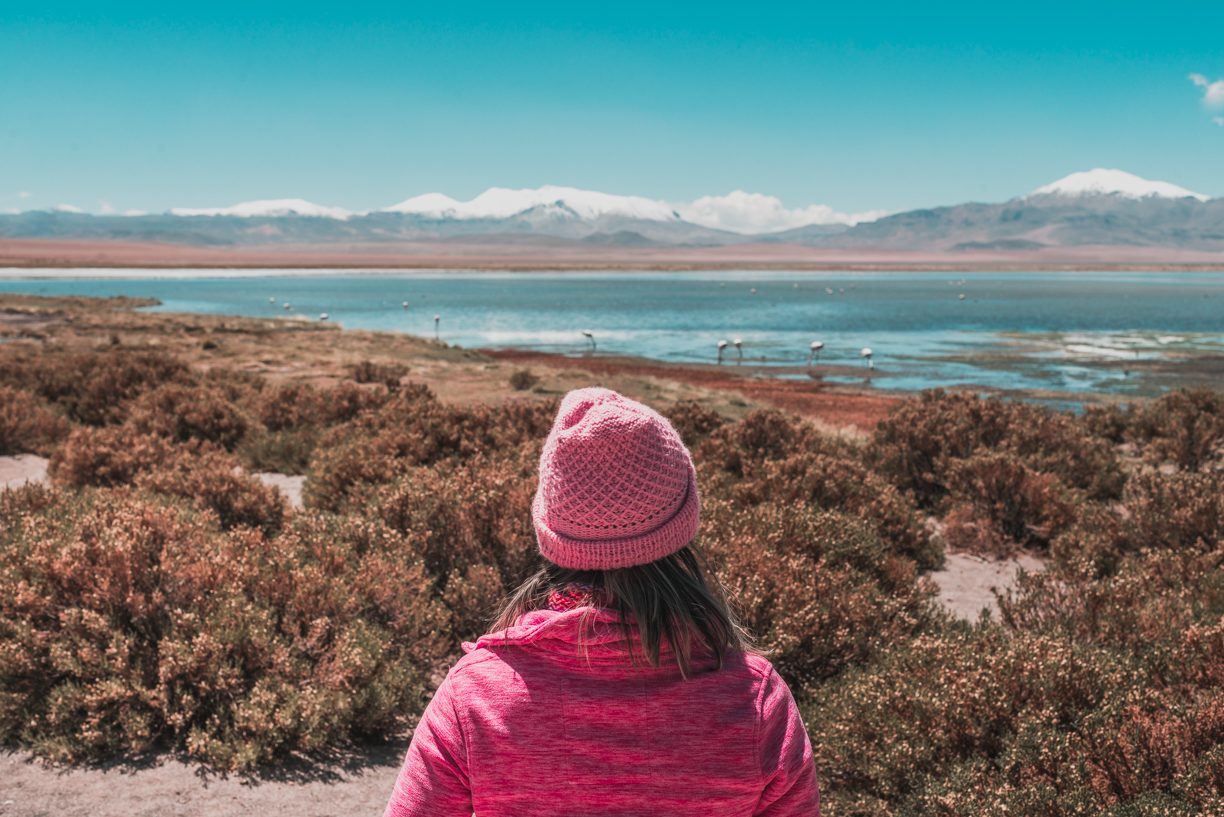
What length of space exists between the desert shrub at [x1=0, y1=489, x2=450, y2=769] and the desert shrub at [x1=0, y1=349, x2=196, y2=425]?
24.2 ft

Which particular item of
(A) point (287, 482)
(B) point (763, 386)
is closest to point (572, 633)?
(A) point (287, 482)

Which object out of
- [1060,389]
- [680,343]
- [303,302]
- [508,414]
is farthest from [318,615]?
[303,302]

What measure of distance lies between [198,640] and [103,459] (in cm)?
478

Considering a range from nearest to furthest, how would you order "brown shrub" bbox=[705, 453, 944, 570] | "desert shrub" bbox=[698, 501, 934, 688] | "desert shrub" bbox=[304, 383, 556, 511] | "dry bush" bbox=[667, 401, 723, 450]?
1. "desert shrub" bbox=[698, 501, 934, 688]
2. "brown shrub" bbox=[705, 453, 944, 570]
3. "desert shrub" bbox=[304, 383, 556, 511]
4. "dry bush" bbox=[667, 401, 723, 450]

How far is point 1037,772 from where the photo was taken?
2.75m

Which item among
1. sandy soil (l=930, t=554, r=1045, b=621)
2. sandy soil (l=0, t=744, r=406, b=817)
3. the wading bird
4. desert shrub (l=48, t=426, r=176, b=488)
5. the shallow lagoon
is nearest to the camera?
sandy soil (l=0, t=744, r=406, b=817)

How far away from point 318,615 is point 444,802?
9.99 feet

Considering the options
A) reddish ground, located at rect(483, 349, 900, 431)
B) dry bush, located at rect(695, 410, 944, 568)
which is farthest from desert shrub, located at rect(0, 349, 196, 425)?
reddish ground, located at rect(483, 349, 900, 431)

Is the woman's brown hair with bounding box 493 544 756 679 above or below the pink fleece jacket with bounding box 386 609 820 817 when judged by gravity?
above

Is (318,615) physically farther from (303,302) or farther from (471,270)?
(471,270)

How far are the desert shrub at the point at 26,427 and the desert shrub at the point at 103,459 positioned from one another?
2.12 meters

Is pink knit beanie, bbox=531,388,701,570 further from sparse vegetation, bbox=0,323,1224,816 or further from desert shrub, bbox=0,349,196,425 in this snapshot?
desert shrub, bbox=0,349,196,425

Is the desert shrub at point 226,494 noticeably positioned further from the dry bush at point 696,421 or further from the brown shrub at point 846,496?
the dry bush at point 696,421

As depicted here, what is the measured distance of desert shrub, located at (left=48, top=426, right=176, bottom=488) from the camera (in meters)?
7.18
